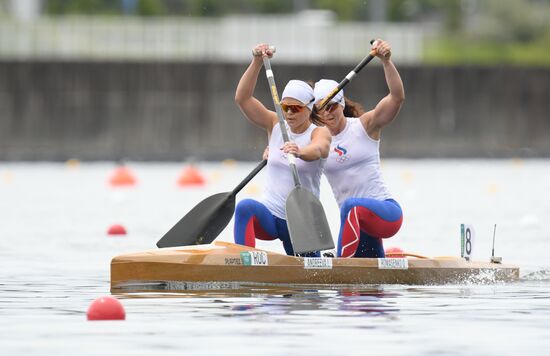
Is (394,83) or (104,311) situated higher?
(394,83)

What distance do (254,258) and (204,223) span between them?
4.57 ft

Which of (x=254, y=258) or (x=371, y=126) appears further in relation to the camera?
(x=371, y=126)

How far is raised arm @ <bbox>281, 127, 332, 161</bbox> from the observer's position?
1201cm

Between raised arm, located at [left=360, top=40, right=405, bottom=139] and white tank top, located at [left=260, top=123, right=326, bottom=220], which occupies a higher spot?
raised arm, located at [left=360, top=40, right=405, bottom=139]

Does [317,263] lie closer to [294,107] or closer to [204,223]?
[294,107]

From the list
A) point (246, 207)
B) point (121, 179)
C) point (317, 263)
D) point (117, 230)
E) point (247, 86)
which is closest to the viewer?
point (246, 207)

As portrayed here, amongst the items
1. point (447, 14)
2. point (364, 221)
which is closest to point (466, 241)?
point (364, 221)

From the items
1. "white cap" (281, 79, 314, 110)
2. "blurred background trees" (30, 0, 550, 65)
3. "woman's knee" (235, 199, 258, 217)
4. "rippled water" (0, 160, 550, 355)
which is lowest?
"rippled water" (0, 160, 550, 355)

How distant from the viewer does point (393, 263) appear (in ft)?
41.6

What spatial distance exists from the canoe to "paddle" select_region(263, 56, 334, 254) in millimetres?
123

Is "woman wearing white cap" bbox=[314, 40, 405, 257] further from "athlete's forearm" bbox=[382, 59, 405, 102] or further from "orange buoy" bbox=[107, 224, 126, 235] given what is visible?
"orange buoy" bbox=[107, 224, 126, 235]

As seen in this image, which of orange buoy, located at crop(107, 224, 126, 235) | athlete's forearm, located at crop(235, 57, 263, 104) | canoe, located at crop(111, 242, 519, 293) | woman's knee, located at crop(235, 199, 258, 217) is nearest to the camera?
canoe, located at crop(111, 242, 519, 293)

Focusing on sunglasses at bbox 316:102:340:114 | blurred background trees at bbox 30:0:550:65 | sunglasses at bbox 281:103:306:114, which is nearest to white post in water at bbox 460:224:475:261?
sunglasses at bbox 316:102:340:114

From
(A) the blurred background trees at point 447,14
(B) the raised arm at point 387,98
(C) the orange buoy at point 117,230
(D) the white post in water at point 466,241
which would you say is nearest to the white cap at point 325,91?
(B) the raised arm at point 387,98
